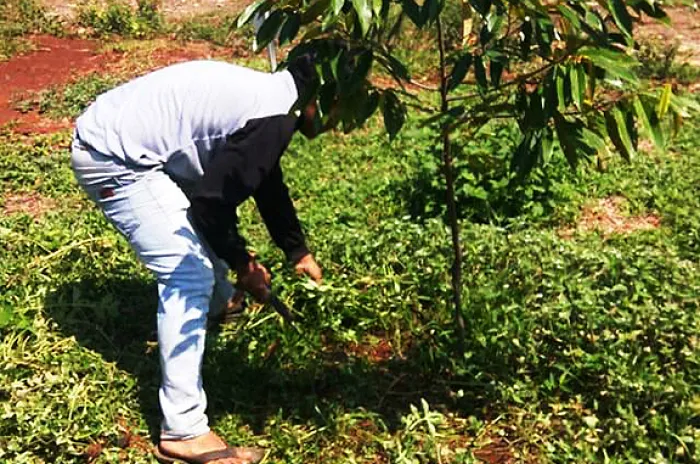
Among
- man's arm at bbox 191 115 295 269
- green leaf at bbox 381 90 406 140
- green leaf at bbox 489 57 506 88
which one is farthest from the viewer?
man's arm at bbox 191 115 295 269

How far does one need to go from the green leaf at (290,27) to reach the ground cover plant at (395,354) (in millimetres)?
951

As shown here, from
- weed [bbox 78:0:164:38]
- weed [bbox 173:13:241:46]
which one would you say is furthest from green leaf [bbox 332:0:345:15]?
weed [bbox 78:0:164:38]

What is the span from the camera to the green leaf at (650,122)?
90.0 inches

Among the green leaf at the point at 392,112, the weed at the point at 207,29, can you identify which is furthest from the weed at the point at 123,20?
the green leaf at the point at 392,112

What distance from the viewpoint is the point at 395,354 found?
372cm

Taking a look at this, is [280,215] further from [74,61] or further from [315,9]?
[74,61]

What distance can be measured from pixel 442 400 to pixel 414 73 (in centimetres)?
516

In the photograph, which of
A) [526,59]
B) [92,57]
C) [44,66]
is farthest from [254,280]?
[92,57]

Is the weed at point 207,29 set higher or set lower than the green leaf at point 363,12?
lower

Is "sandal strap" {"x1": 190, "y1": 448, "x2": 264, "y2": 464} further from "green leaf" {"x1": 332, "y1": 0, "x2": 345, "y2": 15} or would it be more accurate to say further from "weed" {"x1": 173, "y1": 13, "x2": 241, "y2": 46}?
"weed" {"x1": 173, "y1": 13, "x2": 241, "y2": 46}

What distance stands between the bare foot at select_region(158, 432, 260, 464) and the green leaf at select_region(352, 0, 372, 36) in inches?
64.6

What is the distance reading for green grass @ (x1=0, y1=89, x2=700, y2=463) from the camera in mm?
Answer: 3195

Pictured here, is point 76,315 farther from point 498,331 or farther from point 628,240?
point 628,240

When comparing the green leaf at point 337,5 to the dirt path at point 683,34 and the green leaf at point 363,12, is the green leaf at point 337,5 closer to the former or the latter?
the green leaf at point 363,12
